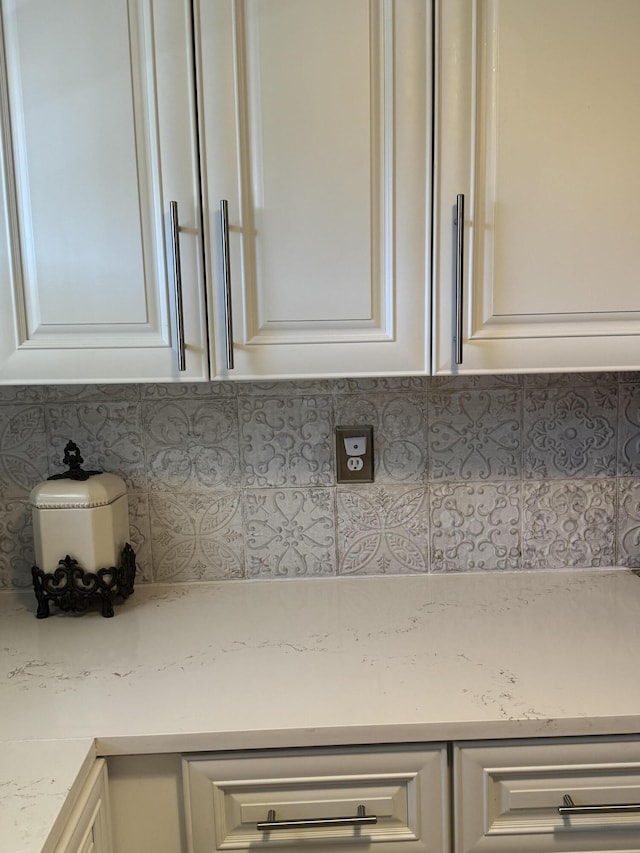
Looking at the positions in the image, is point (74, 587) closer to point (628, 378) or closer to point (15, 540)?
point (15, 540)

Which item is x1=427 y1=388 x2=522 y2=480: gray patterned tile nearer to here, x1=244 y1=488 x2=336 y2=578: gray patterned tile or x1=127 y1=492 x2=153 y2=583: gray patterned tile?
x1=244 y1=488 x2=336 y2=578: gray patterned tile

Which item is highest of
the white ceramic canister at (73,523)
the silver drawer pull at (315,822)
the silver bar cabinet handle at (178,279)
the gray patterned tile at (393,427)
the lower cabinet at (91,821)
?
the silver bar cabinet handle at (178,279)

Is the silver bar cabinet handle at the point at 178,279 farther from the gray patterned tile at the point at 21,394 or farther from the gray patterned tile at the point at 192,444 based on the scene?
the gray patterned tile at the point at 21,394

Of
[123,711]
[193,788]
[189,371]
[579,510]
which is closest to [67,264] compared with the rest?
[189,371]

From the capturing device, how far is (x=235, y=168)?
3.52ft

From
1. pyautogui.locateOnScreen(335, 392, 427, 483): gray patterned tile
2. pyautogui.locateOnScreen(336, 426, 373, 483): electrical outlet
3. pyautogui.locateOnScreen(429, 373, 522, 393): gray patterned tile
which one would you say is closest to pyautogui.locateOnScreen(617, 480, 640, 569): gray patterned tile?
pyautogui.locateOnScreen(429, 373, 522, 393): gray patterned tile

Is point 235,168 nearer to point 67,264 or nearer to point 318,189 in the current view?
point 318,189

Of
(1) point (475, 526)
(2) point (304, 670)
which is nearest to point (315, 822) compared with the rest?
(2) point (304, 670)

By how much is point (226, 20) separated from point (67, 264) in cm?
45

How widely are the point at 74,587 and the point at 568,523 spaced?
1041 millimetres

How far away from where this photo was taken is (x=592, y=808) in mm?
954

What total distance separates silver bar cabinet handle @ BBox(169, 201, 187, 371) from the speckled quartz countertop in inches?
19.8

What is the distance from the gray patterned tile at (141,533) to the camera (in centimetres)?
146

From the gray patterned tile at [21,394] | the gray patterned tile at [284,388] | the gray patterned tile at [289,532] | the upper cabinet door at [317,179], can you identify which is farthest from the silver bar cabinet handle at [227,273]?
the gray patterned tile at [21,394]
